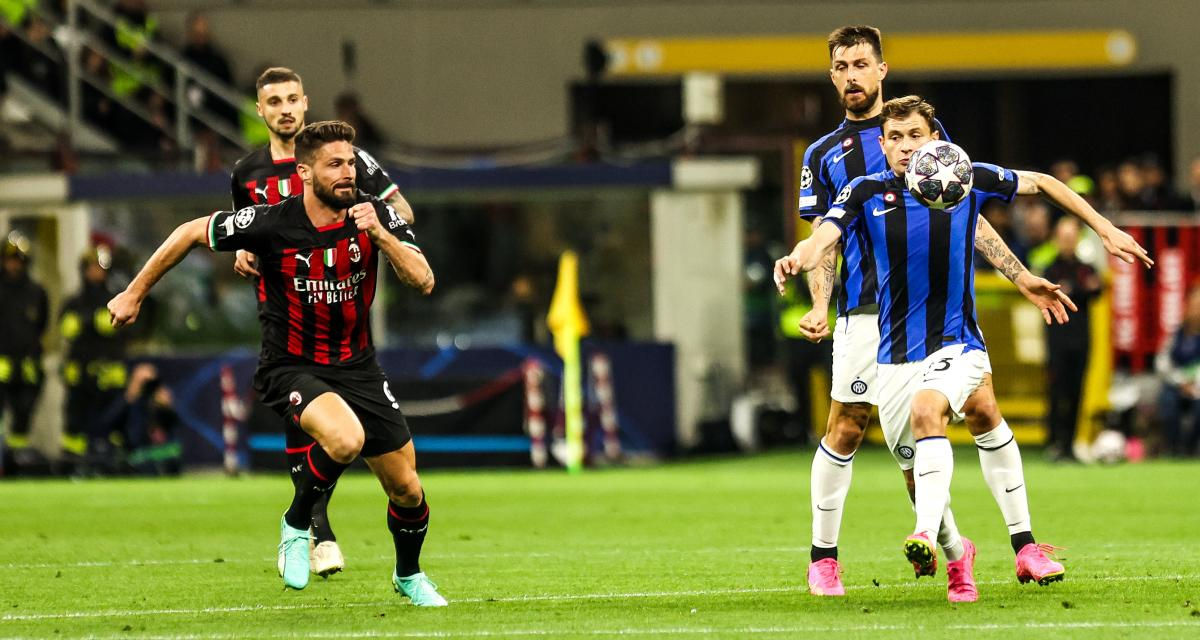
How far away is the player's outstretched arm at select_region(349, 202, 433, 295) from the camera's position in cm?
762

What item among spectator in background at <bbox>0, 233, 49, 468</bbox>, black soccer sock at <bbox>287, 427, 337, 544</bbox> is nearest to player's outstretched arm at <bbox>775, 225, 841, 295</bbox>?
black soccer sock at <bbox>287, 427, 337, 544</bbox>

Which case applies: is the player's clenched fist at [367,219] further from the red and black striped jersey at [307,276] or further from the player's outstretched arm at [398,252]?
the red and black striped jersey at [307,276]

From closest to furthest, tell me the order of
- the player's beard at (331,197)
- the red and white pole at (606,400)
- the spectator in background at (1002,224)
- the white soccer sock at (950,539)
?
the white soccer sock at (950,539)
the player's beard at (331,197)
the red and white pole at (606,400)
the spectator in background at (1002,224)

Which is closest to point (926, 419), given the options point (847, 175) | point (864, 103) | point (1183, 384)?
point (847, 175)

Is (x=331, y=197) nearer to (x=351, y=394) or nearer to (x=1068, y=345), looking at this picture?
(x=351, y=394)

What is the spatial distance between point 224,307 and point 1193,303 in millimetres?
8893

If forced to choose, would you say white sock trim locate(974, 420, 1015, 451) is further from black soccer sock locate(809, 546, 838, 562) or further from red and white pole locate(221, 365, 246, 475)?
red and white pole locate(221, 365, 246, 475)

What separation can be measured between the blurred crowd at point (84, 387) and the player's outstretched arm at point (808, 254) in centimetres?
1165

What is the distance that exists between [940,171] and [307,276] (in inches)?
98.7

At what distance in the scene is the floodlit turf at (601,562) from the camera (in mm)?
7508

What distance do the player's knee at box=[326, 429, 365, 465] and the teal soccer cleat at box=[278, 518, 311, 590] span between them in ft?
1.58

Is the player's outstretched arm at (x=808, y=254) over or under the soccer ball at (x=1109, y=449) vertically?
over

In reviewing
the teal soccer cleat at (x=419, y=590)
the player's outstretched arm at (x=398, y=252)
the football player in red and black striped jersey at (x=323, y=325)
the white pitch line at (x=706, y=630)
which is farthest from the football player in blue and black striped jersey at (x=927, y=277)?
the teal soccer cleat at (x=419, y=590)

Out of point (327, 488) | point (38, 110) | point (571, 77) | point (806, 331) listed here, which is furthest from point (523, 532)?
point (571, 77)
